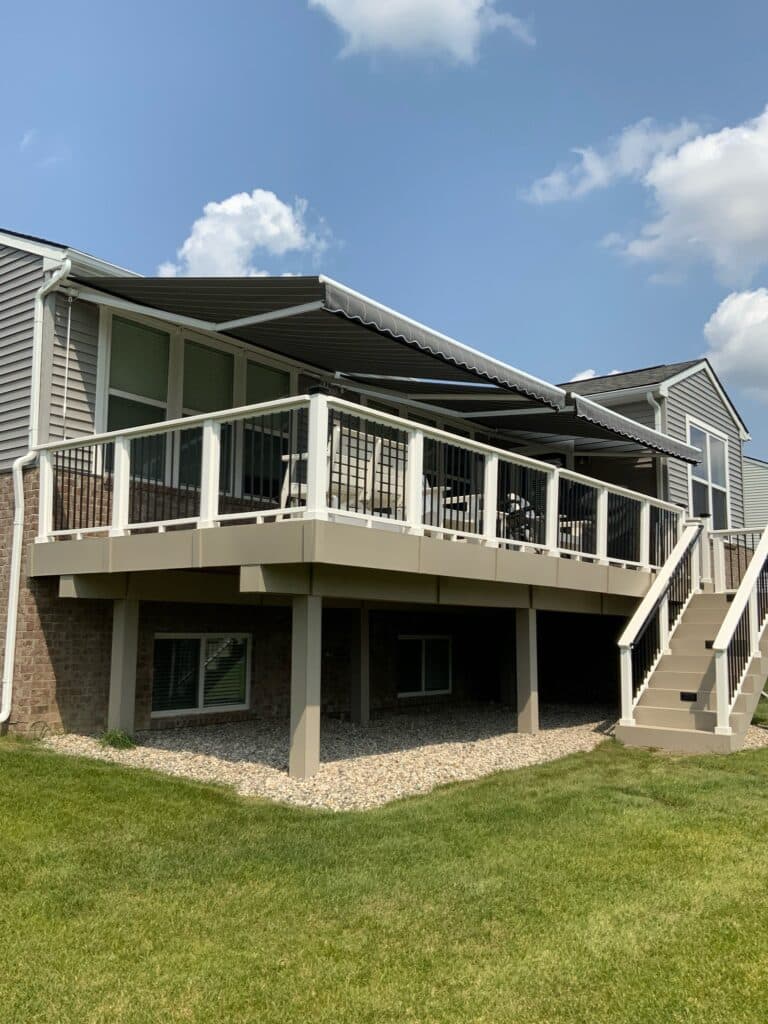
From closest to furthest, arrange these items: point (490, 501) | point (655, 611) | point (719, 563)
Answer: point (490, 501)
point (655, 611)
point (719, 563)

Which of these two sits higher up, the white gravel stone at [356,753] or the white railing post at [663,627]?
the white railing post at [663,627]

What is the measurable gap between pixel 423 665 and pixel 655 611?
15.1 feet

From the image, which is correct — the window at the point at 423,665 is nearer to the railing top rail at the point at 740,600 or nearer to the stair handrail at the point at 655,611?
the stair handrail at the point at 655,611

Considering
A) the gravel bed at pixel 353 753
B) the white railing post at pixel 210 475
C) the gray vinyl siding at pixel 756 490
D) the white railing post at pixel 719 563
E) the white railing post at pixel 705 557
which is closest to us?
the gravel bed at pixel 353 753

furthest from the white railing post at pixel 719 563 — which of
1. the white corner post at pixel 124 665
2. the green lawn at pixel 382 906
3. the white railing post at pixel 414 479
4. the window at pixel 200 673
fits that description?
the white corner post at pixel 124 665

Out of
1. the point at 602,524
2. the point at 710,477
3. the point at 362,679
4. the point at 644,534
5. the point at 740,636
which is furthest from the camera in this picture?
the point at 710,477

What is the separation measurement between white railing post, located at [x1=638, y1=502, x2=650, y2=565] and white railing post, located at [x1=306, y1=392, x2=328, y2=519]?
21.8 feet

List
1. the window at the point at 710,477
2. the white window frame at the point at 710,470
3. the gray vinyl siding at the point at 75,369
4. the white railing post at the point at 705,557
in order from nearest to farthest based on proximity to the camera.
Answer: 1. the gray vinyl siding at the point at 75,369
2. the white railing post at the point at 705,557
3. the white window frame at the point at 710,470
4. the window at the point at 710,477

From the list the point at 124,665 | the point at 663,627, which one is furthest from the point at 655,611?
the point at 124,665

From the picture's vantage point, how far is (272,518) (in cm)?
967

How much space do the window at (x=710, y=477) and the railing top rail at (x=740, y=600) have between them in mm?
5148

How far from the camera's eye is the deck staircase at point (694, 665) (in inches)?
389

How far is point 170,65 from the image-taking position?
16000 millimetres

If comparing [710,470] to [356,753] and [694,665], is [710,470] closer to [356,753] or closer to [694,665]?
[694,665]
